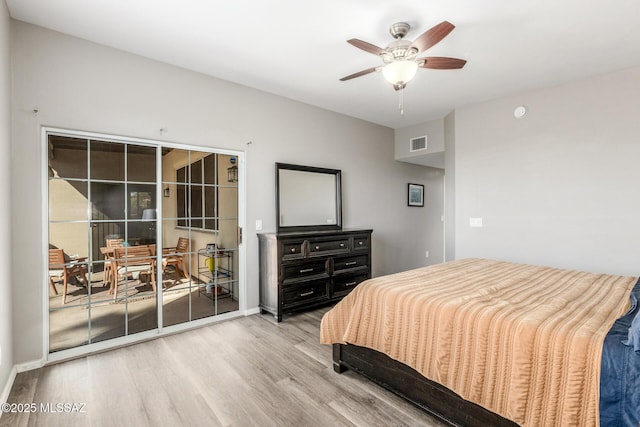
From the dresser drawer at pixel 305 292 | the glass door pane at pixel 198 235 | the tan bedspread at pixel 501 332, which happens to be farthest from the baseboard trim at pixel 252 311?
the tan bedspread at pixel 501 332

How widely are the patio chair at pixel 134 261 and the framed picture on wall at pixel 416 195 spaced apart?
4467 millimetres

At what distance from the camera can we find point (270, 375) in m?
2.29

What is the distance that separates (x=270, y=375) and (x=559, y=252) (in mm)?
3575

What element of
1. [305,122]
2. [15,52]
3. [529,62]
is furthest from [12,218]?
[529,62]

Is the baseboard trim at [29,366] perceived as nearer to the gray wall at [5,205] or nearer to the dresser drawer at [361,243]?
the gray wall at [5,205]

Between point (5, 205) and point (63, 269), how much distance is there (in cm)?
69

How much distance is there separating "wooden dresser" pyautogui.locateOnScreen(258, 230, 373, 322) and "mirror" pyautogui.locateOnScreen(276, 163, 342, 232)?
0.46m

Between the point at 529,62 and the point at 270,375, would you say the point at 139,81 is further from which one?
the point at 529,62

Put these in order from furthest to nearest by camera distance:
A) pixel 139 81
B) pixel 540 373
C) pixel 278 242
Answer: pixel 278 242
pixel 139 81
pixel 540 373

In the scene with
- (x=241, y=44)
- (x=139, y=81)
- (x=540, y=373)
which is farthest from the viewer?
(x=139, y=81)

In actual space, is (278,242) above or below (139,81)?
below

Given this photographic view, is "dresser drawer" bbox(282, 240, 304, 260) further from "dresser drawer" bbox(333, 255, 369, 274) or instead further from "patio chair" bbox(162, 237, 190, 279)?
"patio chair" bbox(162, 237, 190, 279)

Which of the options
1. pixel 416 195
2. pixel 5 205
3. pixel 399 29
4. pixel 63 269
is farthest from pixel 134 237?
pixel 416 195

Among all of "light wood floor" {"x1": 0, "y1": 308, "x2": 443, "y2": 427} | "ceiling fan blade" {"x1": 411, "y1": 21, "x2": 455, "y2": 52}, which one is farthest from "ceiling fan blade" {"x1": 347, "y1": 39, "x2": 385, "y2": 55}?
"light wood floor" {"x1": 0, "y1": 308, "x2": 443, "y2": 427}
